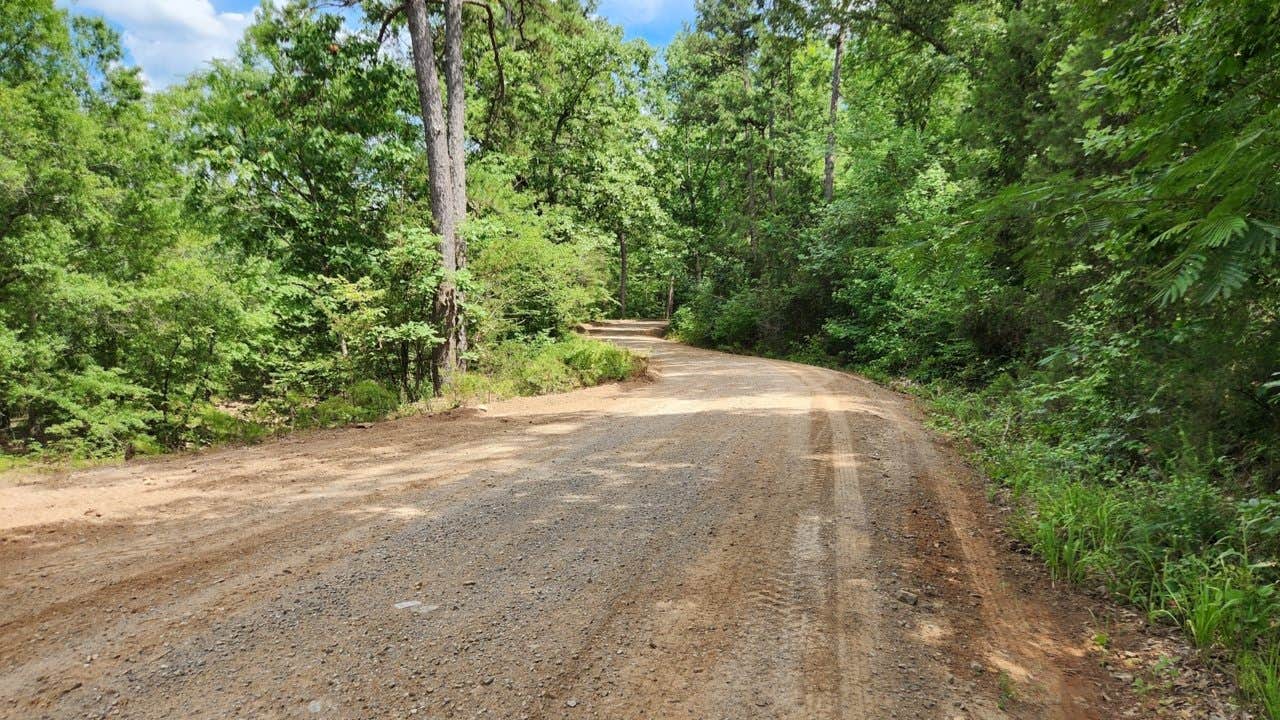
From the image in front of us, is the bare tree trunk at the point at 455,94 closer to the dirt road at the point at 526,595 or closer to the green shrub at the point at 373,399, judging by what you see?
Answer: the green shrub at the point at 373,399

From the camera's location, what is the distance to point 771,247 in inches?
893

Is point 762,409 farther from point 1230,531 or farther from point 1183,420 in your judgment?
point 1230,531

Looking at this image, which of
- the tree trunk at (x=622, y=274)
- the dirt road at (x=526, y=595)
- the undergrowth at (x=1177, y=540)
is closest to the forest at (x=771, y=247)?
the undergrowth at (x=1177, y=540)

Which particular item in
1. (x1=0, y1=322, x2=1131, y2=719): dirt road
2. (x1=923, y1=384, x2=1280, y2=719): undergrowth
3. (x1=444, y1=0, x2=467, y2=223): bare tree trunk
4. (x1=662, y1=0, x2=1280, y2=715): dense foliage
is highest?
(x1=444, y1=0, x2=467, y2=223): bare tree trunk

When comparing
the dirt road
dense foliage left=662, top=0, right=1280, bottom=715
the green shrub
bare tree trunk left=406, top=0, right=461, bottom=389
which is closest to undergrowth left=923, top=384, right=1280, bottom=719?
dense foliage left=662, top=0, right=1280, bottom=715

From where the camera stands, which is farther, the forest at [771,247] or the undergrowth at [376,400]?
the undergrowth at [376,400]

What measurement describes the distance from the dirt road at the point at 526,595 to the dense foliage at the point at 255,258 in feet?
10.3

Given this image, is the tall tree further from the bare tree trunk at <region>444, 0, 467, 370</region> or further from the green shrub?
the green shrub

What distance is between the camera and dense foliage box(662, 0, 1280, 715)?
2666 mm

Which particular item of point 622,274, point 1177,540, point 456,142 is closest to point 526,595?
point 1177,540

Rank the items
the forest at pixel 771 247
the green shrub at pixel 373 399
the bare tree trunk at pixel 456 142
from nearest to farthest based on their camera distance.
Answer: the forest at pixel 771 247, the green shrub at pixel 373 399, the bare tree trunk at pixel 456 142

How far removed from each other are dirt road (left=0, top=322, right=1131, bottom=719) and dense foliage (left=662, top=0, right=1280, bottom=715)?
2.45ft

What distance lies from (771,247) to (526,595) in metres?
21.1

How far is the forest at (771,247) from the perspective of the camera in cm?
317
